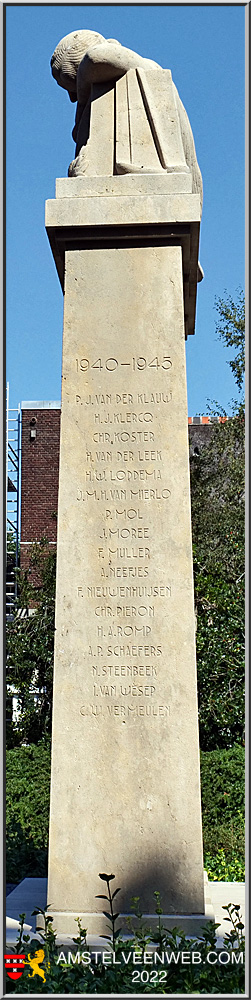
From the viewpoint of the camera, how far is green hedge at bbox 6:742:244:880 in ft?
25.9

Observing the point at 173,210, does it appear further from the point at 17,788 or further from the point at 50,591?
the point at 50,591

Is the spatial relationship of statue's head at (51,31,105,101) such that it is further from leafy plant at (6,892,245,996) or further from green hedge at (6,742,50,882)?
green hedge at (6,742,50,882)

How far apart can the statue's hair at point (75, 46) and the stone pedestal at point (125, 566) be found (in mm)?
1301

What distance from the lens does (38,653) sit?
1447 centimetres

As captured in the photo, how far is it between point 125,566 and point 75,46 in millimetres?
3625

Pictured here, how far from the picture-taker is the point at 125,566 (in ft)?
18.2

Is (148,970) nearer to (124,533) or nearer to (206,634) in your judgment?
(124,533)

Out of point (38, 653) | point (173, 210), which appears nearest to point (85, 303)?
point (173, 210)

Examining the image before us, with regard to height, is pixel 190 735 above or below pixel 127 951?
above

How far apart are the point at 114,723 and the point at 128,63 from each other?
3.97 m

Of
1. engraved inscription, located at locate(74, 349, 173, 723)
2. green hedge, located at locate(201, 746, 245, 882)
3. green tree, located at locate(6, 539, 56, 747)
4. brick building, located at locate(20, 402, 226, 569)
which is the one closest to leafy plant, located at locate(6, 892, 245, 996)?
engraved inscription, located at locate(74, 349, 173, 723)

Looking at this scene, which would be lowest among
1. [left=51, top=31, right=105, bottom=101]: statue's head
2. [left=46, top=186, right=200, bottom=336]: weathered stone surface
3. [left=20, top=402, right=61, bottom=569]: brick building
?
[left=46, top=186, right=200, bottom=336]: weathered stone surface

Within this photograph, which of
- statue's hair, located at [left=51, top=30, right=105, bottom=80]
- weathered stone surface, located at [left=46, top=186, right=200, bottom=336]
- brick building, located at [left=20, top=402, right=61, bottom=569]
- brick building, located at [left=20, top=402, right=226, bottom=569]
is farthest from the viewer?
brick building, located at [left=20, top=402, right=61, bottom=569]

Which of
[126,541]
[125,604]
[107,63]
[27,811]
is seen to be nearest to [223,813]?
[27,811]
